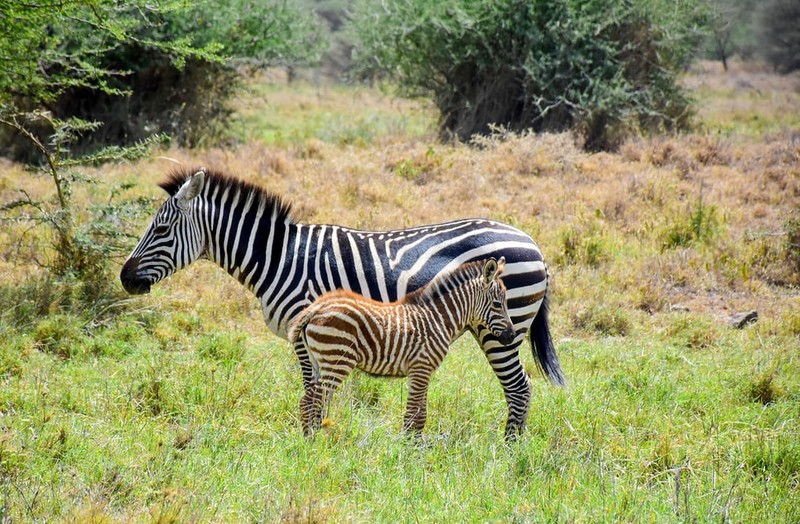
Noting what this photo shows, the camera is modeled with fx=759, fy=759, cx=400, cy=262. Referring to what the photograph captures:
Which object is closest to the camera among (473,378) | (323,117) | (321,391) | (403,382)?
(321,391)

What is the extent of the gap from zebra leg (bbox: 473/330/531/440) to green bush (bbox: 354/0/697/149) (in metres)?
9.78

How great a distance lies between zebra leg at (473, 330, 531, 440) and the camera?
5852 mm

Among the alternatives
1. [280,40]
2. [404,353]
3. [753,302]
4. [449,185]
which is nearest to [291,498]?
[404,353]

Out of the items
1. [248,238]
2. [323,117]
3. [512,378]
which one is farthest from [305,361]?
[323,117]

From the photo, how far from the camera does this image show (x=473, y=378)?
6867 millimetres

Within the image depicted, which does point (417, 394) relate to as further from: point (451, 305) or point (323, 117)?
point (323, 117)

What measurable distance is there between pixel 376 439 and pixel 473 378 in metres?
2.00

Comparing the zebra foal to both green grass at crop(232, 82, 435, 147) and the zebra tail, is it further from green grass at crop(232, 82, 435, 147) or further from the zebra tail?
green grass at crop(232, 82, 435, 147)

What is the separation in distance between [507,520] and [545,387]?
2.80 m


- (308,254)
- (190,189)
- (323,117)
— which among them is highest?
(190,189)

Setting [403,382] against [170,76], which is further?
[170,76]

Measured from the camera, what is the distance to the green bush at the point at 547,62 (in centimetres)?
1568

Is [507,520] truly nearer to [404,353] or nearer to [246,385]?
[404,353]

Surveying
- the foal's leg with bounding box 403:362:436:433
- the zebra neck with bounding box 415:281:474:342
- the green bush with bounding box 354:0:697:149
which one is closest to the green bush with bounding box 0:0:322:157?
the green bush with bounding box 354:0:697:149
